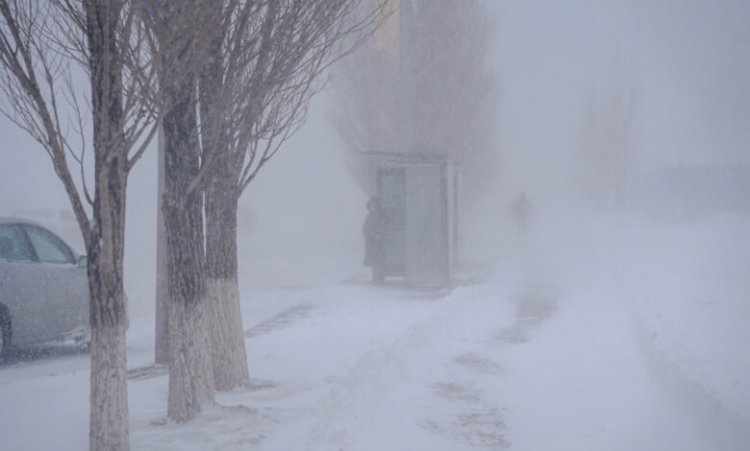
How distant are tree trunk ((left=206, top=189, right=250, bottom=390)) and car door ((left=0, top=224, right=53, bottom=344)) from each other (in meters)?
3.00

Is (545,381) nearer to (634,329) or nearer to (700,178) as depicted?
(634,329)

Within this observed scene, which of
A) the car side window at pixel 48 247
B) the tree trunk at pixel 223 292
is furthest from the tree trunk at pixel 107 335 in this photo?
the car side window at pixel 48 247

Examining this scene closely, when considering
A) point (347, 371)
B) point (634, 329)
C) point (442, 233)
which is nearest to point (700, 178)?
point (442, 233)

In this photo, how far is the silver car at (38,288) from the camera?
28.7 ft

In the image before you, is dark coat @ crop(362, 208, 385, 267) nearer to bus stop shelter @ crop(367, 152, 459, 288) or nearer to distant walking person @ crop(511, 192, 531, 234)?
bus stop shelter @ crop(367, 152, 459, 288)

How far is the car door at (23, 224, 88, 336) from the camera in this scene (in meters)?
9.35

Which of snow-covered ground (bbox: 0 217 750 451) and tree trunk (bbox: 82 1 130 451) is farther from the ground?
tree trunk (bbox: 82 1 130 451)

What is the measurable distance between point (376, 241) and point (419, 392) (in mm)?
9848

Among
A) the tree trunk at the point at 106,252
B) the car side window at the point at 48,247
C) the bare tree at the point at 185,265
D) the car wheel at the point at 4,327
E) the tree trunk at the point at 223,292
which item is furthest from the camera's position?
the car side window at the point at 48,247

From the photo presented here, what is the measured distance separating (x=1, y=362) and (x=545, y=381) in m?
6.04

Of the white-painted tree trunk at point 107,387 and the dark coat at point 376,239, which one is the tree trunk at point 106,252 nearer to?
the white-painted tree trunk at point 107,387

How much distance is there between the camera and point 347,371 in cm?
788

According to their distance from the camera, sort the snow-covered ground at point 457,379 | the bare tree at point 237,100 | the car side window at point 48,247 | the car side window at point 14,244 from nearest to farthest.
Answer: the snow-covered ground at point 457,379 → the bare tree at point 237,100 → the car side window at point 14,244 → the car side window at point 48,247

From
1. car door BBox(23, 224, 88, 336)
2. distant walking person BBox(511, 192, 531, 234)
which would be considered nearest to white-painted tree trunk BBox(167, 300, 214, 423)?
car door BBox(23, 224, 88, 336)
